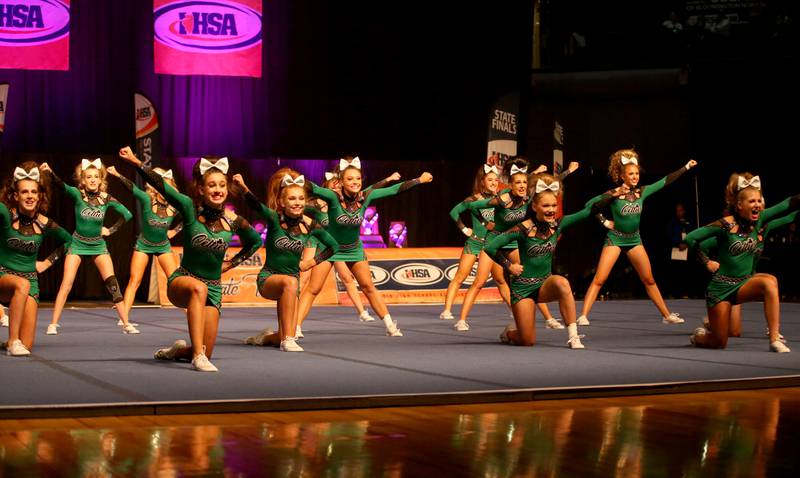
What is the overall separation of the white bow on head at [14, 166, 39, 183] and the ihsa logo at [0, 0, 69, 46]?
29.1ft

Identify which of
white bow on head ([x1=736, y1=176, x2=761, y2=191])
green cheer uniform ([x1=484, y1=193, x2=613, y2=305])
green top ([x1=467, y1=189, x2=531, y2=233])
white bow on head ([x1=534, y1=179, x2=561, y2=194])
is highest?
white bow on head ([x1=736, y1=176, x2=761, y2=191])

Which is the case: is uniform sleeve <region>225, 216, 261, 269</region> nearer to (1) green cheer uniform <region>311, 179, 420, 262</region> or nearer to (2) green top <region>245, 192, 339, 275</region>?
(2) green top <region>245, 192, 339, 275</region>

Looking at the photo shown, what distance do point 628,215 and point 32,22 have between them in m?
9.47

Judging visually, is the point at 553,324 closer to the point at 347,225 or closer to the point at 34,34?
the point at 347,225

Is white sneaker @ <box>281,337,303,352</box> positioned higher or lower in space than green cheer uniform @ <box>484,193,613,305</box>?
lower

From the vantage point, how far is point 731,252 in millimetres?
8445

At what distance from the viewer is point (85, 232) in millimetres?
10117

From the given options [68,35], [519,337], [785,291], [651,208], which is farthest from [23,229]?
[651,208]

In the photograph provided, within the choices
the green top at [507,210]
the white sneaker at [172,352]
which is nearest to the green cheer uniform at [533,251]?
the green top at [507,210]

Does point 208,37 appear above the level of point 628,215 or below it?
above

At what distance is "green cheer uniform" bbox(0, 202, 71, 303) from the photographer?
25.6 feet

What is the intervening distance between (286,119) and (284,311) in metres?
10.1

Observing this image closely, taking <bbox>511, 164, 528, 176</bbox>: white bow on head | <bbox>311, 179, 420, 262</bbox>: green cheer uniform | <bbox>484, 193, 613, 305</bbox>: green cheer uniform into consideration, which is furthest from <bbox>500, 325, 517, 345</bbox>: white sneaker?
<bbox>511, 164, 528, 176</bbox>: white bow on head

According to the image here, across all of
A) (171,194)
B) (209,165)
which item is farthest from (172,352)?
(209,165)
